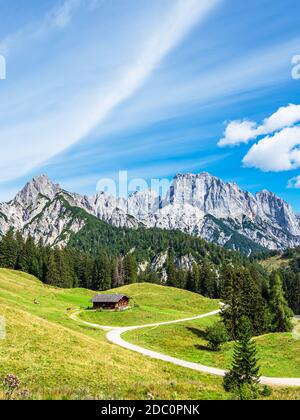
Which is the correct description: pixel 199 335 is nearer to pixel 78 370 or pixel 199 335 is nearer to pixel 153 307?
pixel 153 307

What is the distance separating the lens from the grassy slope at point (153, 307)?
272ft

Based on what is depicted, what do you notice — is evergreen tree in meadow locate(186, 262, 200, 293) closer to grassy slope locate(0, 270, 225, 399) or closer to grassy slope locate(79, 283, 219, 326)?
grassy slope locate(79, 283, 219, 326)

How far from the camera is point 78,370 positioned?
30281 mm

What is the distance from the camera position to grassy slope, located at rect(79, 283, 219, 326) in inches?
3265

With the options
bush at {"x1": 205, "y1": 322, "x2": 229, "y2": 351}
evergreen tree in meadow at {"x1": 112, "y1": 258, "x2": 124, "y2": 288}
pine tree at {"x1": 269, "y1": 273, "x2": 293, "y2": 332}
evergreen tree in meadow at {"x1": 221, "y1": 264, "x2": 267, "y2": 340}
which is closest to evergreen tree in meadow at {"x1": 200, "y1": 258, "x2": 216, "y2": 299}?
evergreen tree in meadow at {"x1": 112, "y1": 258, "x2": 124, "y2": 288}

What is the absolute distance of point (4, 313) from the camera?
43375 millimetres

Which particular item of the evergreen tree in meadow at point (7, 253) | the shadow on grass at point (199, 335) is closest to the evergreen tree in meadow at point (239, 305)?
the shadow on grass at point (199, 335)

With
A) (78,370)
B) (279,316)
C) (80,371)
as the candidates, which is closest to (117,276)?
(279,316)

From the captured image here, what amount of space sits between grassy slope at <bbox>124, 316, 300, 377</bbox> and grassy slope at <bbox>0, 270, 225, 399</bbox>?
11159 millimetres

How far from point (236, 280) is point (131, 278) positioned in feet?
324

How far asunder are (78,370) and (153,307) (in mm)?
78482

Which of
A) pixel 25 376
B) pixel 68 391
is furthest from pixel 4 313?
pixel 68 391

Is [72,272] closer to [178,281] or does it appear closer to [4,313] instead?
[178,281]
